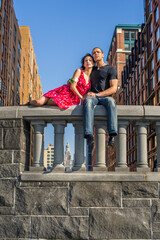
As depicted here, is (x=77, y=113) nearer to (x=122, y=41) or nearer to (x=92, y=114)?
(x=92, y=114)

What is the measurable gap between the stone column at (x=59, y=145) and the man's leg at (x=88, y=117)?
1.64 ft

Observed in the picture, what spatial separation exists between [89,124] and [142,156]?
1140mm

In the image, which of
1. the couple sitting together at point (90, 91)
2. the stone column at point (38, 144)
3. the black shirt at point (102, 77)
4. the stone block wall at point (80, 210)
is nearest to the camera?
the stone block wall at point (80, 210)

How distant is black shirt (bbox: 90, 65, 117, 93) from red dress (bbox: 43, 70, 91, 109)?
14cm

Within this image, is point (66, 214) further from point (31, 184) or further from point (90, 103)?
point (90, 103)

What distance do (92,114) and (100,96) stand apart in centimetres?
49

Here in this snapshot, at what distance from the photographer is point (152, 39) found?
162ft

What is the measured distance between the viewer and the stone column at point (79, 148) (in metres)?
5.86

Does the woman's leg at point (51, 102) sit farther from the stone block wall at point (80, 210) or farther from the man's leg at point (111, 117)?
the stone block wall at point (80, 210)

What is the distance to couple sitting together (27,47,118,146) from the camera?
228 inches

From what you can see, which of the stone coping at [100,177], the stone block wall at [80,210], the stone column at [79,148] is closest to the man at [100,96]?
the stone column at [79,148]

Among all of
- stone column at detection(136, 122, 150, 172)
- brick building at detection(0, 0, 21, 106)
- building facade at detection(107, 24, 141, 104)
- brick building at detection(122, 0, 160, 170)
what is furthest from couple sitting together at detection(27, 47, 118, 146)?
building facade at detection(107, 24, 141, 104)

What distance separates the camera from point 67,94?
245 inches

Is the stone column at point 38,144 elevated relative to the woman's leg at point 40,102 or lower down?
lower down
